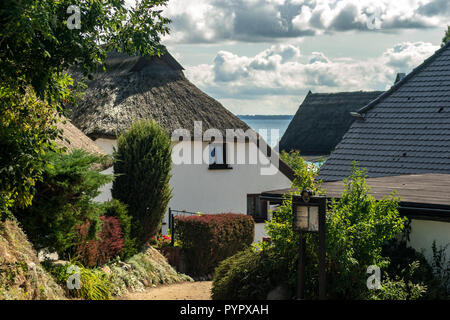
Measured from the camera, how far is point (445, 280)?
9.01 m

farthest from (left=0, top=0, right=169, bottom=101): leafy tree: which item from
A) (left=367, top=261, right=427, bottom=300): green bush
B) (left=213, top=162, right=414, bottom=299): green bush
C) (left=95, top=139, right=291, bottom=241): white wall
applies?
(left=95, top=139, right=291, bottom=241): white wall

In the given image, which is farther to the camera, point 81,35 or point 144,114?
point 144,114

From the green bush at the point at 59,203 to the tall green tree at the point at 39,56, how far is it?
1.32 metres

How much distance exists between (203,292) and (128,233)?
6.64 ft

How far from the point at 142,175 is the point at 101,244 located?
2849 mm

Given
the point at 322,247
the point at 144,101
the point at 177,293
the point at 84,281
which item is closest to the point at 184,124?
the point at 144,101

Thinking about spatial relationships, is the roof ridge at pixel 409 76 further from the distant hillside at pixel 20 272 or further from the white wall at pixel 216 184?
the distant hillside at pixel 20 272

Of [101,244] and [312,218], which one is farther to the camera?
[101,244]

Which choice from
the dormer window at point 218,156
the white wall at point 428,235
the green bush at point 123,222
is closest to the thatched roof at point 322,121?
the dormer window at point 218,156

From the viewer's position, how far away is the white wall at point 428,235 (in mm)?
9344

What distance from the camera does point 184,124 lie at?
23344mm

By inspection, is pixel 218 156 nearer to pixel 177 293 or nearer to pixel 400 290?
pixel 177 293

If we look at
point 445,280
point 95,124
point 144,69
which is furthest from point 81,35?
point 144,69
